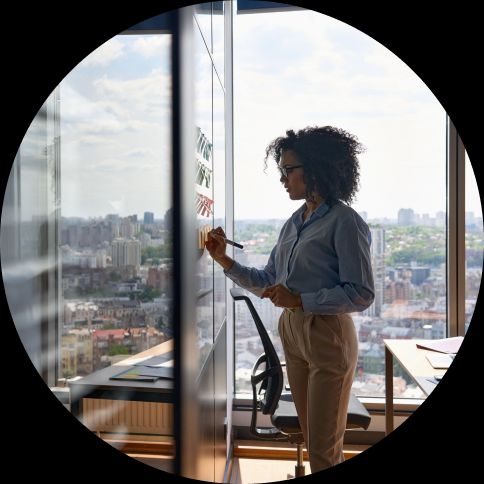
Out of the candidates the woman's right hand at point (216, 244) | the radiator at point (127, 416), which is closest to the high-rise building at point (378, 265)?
the woman's right hand at point (216, 244)

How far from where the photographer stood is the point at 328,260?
167 cm

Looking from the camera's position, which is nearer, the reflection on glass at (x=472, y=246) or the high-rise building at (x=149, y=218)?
the high-rise building at (x=149, y=218)

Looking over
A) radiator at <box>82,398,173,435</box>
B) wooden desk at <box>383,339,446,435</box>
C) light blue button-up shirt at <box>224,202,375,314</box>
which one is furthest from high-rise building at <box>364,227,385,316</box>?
radiator at <box>82,398,173,435</box>

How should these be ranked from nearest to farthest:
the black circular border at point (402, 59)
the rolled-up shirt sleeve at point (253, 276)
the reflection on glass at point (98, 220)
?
the black circular border at point (402, 59) → the reflection on glass at point (98, 220) → the rolled-up shirt sleeve at point (253, 276)

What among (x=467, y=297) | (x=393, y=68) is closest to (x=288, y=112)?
(x=393, y=68)

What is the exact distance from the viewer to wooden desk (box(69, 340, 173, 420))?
1.29 meters

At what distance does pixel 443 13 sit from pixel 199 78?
2.92 feet

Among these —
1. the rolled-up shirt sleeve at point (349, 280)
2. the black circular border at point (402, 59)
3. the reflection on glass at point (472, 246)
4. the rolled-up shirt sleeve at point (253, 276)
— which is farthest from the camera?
the reflection on glass at point (472, 246)

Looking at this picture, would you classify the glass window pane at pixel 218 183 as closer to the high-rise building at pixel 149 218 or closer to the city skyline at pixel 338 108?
the city skyline at pixel 338 108

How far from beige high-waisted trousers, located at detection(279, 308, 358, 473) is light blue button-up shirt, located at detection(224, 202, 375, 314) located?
0.25 feet

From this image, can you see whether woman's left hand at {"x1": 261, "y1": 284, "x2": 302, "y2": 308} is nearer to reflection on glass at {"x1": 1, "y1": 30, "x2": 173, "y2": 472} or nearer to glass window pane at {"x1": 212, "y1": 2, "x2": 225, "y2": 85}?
reflection on glass at {"x1": 1, "y1": 30, "x2": 173, "y2": 472}

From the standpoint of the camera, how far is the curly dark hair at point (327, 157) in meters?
1.78

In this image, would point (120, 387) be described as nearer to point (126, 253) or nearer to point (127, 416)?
point (127, 416)

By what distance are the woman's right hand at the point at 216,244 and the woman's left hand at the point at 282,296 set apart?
27 centimetres
